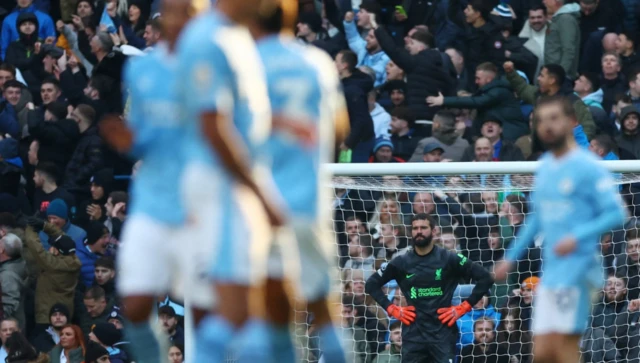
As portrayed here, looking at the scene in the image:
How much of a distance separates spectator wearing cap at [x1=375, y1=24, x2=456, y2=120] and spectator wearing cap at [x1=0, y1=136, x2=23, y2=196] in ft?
12.2

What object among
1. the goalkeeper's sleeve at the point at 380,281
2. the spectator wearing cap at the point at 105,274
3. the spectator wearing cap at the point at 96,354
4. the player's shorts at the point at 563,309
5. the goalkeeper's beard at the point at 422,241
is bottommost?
the spectator wearing cap at the point at 96,354

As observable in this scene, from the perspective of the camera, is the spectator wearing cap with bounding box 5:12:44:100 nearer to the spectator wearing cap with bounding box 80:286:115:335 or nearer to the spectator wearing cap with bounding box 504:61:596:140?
the spectator wearing cap with bounding box 80:286:115:335

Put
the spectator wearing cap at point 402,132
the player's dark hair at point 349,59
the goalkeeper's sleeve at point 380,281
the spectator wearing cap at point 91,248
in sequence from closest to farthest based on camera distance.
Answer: the goalkeeper's sleeve at point 380,281 < the spectator wearing cap at point 91,248 < the spectator wearing cap at point 402,132 < the player's dark hair at point 349,59

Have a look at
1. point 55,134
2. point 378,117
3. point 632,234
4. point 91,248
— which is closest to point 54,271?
point 91,248

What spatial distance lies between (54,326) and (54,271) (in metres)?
0.59

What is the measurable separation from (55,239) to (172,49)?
5.96 m

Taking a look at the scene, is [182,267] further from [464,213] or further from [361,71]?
[361,71]

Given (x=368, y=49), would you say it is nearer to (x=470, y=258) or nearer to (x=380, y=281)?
(x=470, y=258)

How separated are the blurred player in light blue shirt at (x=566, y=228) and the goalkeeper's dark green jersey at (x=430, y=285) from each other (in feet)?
7.72

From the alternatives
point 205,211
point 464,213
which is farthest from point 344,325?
point 205,211

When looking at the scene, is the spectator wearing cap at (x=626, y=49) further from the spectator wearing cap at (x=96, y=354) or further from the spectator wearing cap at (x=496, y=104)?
the spectator wearing cap at (x=96, y=354)

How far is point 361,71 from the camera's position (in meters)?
14.0

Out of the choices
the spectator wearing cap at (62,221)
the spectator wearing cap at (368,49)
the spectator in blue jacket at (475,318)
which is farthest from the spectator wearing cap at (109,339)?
the spectator wearing cap at (368,49)

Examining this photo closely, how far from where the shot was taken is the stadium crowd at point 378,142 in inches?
427
